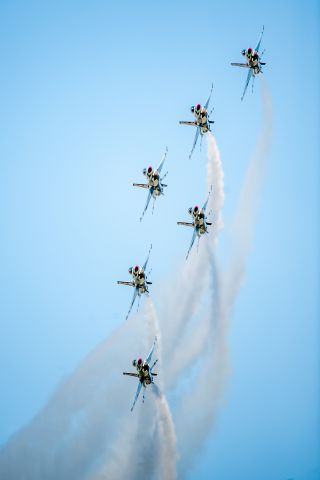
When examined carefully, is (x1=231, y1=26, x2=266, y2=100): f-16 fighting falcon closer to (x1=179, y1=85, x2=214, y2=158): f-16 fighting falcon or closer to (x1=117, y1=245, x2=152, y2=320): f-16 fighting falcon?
(x1=179, y1=85, x2=214, y2=158): f-16 fighting falcon

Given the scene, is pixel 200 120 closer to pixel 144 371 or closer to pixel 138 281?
pixel 138 281

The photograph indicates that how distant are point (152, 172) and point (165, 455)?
34102 millimetres

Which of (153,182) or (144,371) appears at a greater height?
(153,182)

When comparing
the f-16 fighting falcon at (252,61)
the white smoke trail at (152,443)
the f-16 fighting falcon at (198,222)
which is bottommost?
the white smoke trail at (152,443)

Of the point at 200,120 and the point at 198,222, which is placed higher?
the point at 200,120

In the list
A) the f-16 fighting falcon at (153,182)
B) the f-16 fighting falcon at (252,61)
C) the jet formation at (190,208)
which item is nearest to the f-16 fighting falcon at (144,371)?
the jet formation at (190,208)

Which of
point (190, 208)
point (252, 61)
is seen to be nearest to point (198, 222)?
point (190, 208)

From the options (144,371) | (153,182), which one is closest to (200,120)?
(153,182)

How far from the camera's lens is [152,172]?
67250 mm

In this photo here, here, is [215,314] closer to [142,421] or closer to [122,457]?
[142,421]

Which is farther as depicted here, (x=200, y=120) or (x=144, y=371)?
(x=200, y=120)

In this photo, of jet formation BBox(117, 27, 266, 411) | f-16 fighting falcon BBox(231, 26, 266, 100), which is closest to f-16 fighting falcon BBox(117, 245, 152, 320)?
jet formation BBox(117, 27, 266, 411)

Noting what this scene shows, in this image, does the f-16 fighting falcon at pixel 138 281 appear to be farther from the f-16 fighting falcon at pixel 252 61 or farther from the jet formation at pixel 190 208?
the f-16 fighting falcon at pixel 252 61

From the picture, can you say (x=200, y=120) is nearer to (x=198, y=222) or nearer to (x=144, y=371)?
→ (x=198, y=222)
